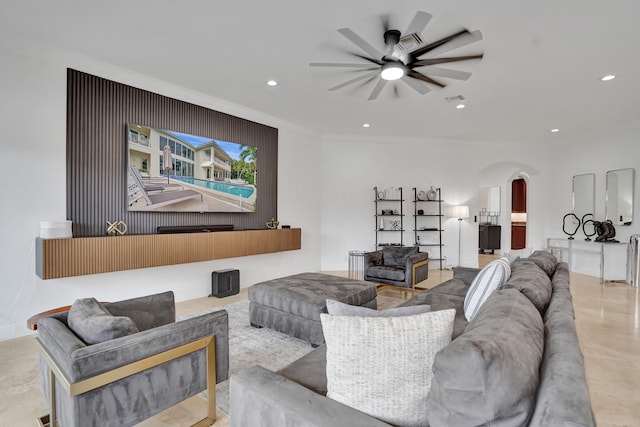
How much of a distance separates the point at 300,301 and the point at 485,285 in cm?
154

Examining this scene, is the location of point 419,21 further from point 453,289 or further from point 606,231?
point 606,231

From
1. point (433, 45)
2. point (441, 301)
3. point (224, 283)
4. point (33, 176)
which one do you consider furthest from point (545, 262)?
point (33, 176)

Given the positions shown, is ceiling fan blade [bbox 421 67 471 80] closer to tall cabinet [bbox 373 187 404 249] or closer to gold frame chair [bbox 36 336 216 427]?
gold frame chair [bbox 36 336 216 427]

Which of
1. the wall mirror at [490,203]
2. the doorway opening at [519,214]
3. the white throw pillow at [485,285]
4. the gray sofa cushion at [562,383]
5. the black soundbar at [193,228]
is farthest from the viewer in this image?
the doorway opening at [519,214]

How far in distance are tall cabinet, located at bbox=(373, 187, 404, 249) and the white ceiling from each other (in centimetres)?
222

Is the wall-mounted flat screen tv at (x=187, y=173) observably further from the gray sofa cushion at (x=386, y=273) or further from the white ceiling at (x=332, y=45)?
the gray sofa cushion at (x=386, y=273)

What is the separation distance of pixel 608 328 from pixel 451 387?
385 cm

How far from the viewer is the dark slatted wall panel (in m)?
3.44

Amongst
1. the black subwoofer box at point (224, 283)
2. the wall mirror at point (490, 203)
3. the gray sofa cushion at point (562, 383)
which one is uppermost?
the wall mirror at point (490, 203)

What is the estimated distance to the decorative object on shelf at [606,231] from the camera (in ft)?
19.1

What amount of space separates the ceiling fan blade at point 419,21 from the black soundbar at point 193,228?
344 cm

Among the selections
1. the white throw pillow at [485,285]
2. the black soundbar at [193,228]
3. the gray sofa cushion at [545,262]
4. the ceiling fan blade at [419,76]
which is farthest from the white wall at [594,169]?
the black soundbar at [193,228]

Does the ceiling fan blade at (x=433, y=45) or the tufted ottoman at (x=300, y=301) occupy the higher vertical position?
the ceiling fan blade at (x=433, y=45)

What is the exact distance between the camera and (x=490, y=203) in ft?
33.5
